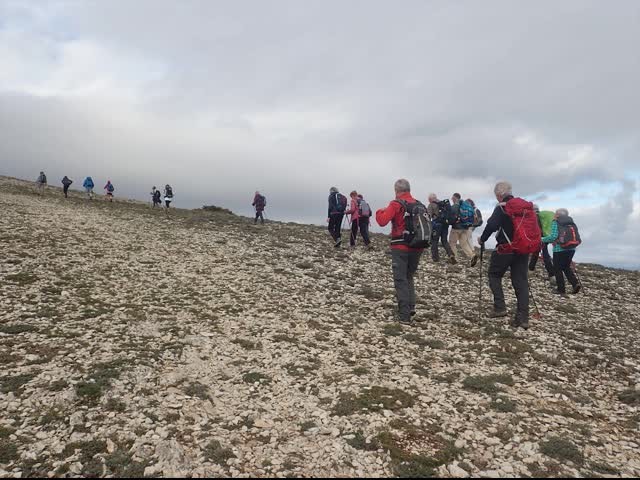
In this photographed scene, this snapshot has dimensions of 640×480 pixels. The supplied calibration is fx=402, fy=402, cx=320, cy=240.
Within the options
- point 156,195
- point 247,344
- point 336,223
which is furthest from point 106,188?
point 247,344

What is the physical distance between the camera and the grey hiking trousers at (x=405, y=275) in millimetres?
13445

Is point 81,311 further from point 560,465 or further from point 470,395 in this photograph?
point 560,465

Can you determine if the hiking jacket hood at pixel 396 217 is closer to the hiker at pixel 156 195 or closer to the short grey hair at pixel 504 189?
the short grey hair at pixel 504 189

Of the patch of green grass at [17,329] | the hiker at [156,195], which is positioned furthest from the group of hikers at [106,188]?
the patch of green grass at [17,329]

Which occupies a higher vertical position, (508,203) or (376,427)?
(508,203)

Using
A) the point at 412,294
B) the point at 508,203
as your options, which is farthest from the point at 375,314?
the point at 508,203

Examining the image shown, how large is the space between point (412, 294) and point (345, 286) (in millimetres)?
5642

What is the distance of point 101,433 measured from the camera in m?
7.34

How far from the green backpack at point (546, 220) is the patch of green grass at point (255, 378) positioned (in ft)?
50.8

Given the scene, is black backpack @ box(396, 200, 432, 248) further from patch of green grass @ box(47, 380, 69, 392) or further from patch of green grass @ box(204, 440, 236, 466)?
patch of green grass @ box(47, 380, 69, 392)

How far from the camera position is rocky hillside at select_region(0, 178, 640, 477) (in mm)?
6902

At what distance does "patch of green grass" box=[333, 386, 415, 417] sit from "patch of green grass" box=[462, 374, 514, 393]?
67.0 inches

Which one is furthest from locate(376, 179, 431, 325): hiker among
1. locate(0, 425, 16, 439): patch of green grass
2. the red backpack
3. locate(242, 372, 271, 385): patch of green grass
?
locate(0, 425, 16, 439): patch of green grass

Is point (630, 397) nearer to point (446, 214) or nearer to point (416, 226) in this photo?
point (416, 226)
